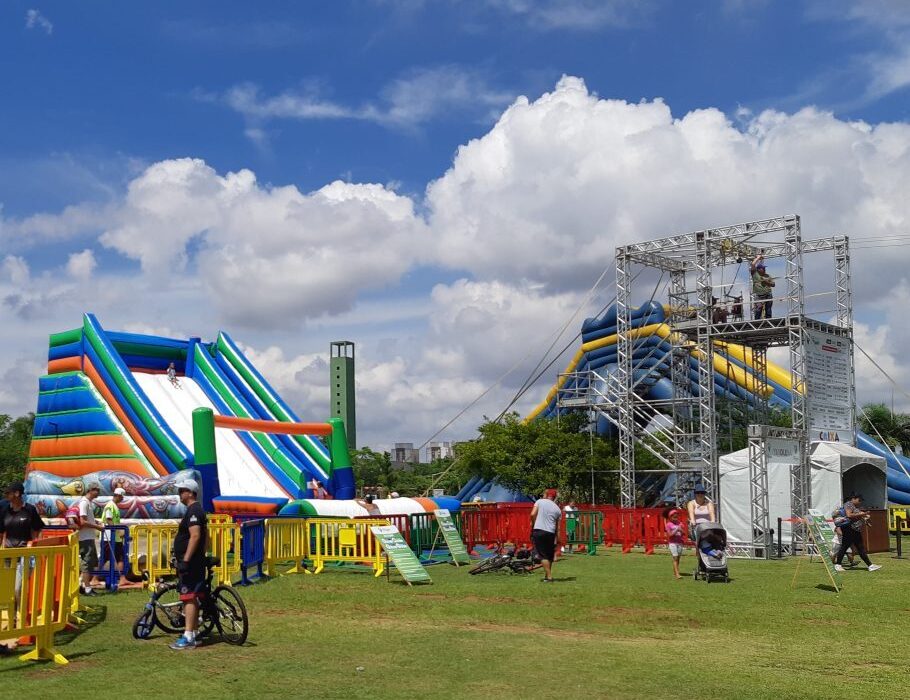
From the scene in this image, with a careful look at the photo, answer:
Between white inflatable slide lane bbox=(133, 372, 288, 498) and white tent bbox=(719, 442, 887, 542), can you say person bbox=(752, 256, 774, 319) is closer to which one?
white tent bbox=(719, 442, 887, 542)

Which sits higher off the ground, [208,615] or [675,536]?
[675,536]

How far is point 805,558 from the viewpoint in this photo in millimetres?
22812

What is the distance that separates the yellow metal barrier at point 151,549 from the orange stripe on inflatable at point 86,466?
12.9 meters

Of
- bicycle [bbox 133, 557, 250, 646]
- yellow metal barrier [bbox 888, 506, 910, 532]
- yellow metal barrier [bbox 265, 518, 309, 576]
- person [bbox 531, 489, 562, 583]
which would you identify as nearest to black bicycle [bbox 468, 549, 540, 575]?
person [bbox 531, 489, 562, 583]

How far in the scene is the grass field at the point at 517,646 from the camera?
26.3 ft

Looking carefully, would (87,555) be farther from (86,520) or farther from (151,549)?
(151,549)

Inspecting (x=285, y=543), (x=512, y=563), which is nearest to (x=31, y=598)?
(x=285, y=543)

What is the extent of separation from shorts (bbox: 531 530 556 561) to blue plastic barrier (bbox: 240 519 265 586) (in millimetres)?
4400

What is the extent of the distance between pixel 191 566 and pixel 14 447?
5855cm

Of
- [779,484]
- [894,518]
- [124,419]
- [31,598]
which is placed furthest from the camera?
[124,419]

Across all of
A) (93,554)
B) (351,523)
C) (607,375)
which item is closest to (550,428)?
(607,375)

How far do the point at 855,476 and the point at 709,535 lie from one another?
14.3 meters

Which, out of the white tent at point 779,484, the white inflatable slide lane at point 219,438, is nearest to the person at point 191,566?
the white tent at point 779,484

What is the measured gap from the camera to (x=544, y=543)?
635 inches
